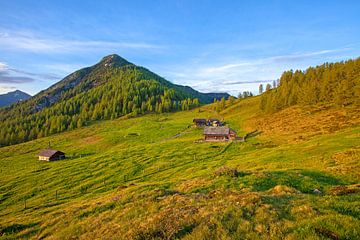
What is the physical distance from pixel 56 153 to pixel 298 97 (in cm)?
10905

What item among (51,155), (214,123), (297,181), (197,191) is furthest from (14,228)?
(214,123)

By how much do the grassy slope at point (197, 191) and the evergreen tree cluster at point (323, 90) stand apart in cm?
881

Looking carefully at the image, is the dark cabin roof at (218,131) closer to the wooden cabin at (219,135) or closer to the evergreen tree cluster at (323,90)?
the wooden cabin at (219,135)

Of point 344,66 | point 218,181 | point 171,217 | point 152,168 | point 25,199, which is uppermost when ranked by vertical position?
point 344,66

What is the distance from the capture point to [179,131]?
352 feet

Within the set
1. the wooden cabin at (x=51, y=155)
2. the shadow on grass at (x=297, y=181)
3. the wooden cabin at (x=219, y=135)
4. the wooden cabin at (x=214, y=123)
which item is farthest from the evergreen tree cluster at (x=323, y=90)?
the wooden cabin at (x=51, y=155)

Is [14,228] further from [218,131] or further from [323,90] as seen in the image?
[323,90]

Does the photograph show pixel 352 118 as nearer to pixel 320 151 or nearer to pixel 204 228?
pixel 320 151

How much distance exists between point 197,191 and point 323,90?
9937cm

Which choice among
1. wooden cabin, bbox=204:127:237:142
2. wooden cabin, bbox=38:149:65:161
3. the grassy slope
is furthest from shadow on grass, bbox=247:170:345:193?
wooden cabin, bbox=38:149:65:161

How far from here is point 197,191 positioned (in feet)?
78.0

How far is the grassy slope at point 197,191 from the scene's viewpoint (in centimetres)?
1116

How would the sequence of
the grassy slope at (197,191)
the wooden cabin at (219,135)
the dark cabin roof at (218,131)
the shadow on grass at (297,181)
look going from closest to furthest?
the grassy slope at (197,191) < the shadow on grass at (297,181) < the wooden cabin at (219,135) < the dark cabin roof at (218,131)

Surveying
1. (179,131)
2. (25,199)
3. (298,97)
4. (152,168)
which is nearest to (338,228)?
(152,168)
